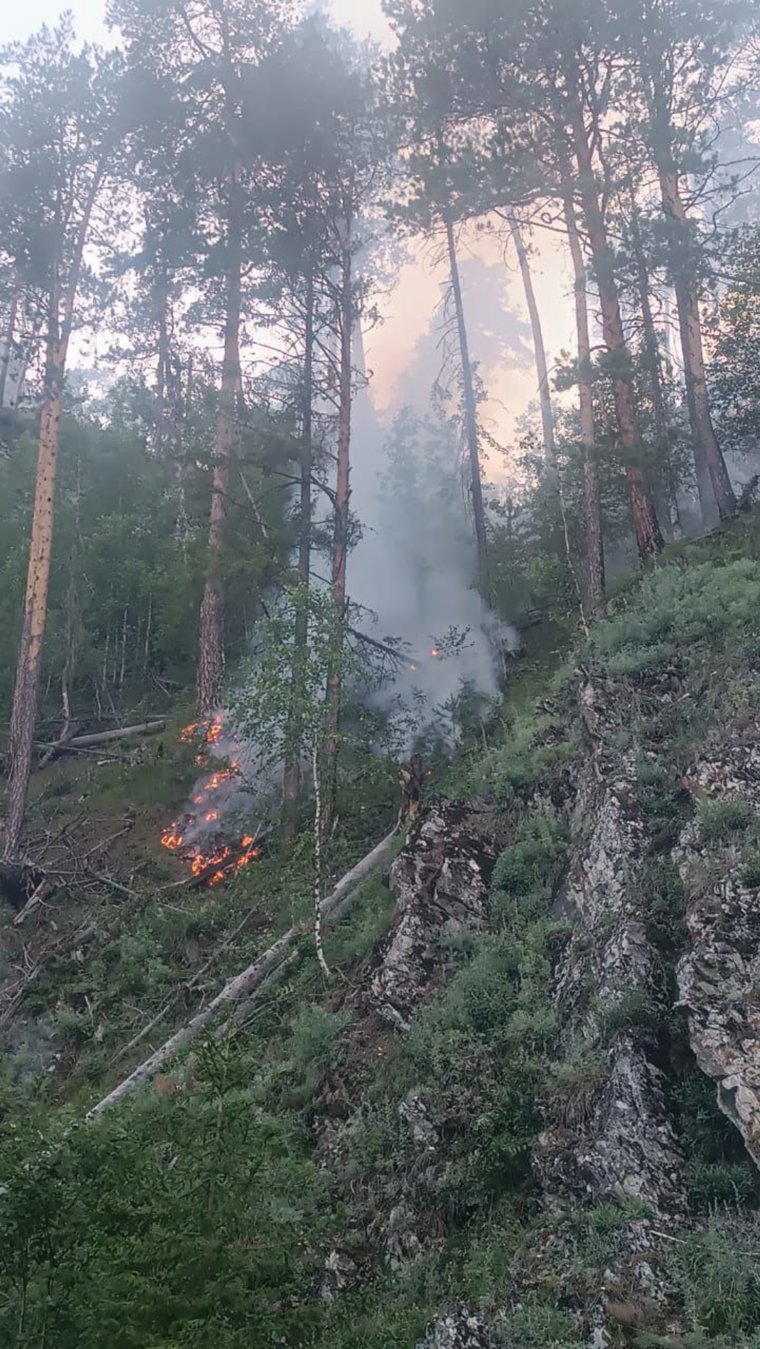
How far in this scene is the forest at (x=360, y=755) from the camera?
5.51 meters

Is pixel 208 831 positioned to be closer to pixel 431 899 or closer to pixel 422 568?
pixel 431 899

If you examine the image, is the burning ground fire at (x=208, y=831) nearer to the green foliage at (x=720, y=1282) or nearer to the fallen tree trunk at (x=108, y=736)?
the fallen tree trunk at (x=108, y=736)

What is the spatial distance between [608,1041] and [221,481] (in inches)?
608

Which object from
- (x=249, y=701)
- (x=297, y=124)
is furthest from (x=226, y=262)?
(x=249, y=701)

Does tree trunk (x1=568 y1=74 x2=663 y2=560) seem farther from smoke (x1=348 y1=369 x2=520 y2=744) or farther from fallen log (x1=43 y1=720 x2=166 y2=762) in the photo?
fallen log (x1=43 y1=720 x2=166 y2=762)

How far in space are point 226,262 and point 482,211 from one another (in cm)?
603

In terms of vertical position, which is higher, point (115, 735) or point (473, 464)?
point (473, 464)

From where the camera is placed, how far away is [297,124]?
62.6 feet

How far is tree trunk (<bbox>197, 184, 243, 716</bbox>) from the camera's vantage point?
59.8ft

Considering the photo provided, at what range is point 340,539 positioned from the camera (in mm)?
17016

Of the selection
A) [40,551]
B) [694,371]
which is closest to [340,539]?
[40,551]

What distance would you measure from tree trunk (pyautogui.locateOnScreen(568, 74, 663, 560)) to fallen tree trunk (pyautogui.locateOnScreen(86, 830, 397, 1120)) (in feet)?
28.2

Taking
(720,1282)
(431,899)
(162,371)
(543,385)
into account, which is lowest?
(720,1282)

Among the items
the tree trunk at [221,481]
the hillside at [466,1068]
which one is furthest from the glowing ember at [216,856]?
the tree trunk at [221,481]
